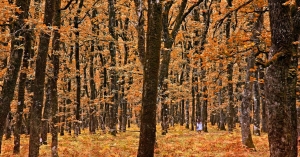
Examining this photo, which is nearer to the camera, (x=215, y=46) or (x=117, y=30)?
(x=215, y=46)

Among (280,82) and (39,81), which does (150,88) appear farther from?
(39,81)

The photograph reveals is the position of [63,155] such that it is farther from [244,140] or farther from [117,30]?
[117,30]

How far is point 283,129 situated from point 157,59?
3.61m

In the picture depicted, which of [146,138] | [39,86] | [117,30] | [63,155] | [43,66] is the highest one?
[117,30]

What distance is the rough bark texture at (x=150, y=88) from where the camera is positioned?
26.5 ft

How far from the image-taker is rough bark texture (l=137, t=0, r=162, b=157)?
26.5ft

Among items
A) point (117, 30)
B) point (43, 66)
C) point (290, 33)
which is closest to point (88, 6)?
point (117, 30)

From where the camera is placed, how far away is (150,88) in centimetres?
819

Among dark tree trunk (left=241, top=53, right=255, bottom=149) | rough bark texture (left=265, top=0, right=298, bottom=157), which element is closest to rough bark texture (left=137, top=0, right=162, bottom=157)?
rough bark texture (left=265, top=0, right=298, bottom=157)

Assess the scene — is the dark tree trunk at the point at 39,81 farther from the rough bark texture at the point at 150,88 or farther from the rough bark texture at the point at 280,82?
the rough bark texture at the point at 280,82

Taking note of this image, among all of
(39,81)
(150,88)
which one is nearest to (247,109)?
(150,88)

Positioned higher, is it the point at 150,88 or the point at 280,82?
the point at 280,82

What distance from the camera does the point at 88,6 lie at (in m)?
27.4

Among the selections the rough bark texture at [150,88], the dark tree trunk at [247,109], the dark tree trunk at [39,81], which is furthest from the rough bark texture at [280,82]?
the dark tree trunk at [247,109]
